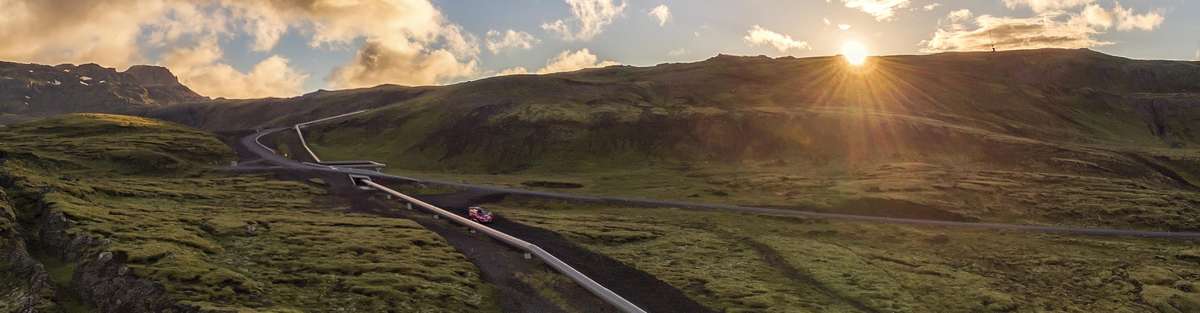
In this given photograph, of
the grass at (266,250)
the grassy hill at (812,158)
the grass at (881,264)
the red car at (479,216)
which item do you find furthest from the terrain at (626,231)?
the red car at (479,216)

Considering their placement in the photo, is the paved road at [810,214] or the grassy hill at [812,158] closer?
the paved road at [810,214]

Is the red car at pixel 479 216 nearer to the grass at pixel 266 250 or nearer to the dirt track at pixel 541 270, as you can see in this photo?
the dirt track at pixel 541 270

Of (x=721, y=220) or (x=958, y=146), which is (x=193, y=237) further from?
(x=958, y=146)

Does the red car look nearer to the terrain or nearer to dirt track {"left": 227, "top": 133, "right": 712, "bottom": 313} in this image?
dirt track {"left": 227, "top": 133, "right": 712, "bottom": 313}

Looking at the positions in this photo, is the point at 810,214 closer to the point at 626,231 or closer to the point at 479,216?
the point at 626,231

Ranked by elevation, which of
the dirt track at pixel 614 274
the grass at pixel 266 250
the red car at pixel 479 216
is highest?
the grass at pixel 266 250

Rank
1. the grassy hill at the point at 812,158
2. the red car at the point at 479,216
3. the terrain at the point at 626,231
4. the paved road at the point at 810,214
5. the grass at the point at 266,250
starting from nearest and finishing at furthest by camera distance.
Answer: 1. the grass at the point at 266,250
2. the terrain at the point at 626,231
3. the red car at the point at 479,216
4. the paved road at the point at 810,214
5. the grassy hill at the point at 812,158

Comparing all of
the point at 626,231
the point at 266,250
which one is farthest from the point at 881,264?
the point at 266,250
